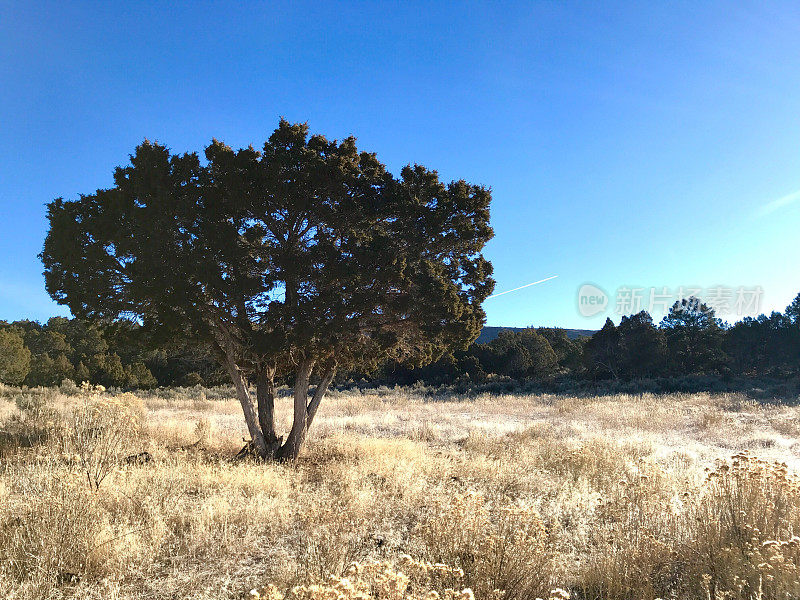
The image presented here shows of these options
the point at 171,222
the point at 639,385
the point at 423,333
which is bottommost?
the point at 639,385

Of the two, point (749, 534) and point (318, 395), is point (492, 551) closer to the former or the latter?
point (749, 534)

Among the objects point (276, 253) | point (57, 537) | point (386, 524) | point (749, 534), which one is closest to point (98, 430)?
point (57, 537)

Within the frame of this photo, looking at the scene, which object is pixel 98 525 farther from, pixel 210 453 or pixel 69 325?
pixel 69 325

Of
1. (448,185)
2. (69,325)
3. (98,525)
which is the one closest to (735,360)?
(448,185)

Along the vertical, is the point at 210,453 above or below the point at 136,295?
below

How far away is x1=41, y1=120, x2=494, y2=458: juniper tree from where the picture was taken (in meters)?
9.40

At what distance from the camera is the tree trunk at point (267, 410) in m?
10.9

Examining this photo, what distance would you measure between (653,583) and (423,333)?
670 cm

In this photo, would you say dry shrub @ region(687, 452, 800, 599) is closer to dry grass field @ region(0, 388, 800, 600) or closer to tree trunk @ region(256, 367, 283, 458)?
dry grass field @ region(0, 388, 800, 600)

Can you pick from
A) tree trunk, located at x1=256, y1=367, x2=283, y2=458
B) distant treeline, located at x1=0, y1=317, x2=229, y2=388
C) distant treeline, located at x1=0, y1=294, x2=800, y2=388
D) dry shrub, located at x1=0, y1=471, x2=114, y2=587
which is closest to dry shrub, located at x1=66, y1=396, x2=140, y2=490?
dry shrub, located at x1=0, y1=471, x2=114, y2=587

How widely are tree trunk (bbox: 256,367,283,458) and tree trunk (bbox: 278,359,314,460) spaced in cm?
26

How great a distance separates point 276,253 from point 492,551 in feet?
24.3

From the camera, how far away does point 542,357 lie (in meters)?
39.5

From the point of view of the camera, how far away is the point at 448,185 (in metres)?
10.8
